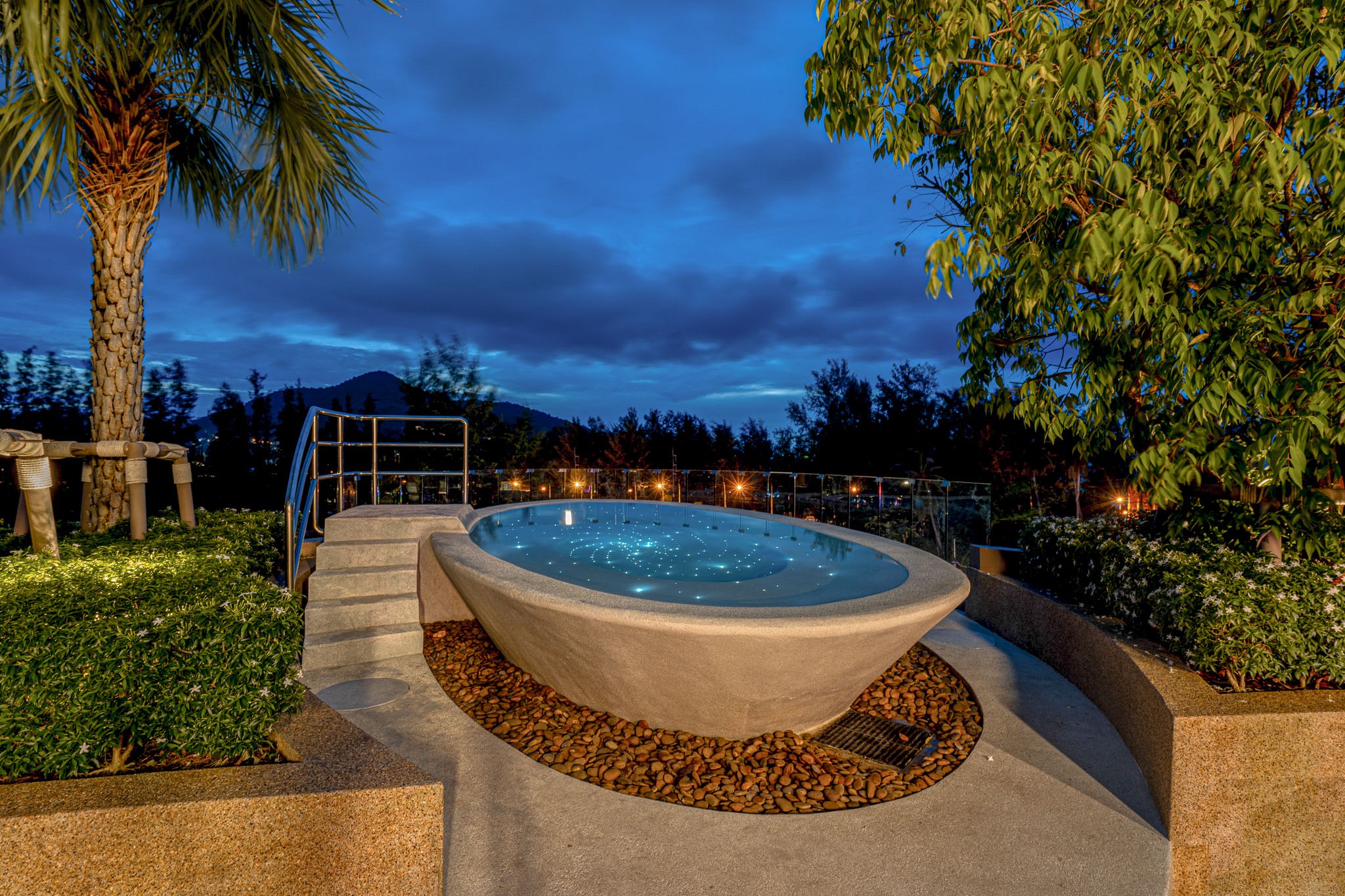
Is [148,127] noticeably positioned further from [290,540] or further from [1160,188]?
[1160,188]

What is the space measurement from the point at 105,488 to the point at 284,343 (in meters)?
36.6

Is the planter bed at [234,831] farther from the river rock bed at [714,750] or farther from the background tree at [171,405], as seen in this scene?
the background tree at [171,405]

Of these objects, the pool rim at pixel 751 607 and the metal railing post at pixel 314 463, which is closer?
the pool rim at pixel 751 607

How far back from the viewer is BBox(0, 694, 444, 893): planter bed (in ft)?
4.84

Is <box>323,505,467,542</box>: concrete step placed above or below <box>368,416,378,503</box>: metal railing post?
below

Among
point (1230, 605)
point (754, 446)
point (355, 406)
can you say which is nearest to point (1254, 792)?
point (1230, 605)

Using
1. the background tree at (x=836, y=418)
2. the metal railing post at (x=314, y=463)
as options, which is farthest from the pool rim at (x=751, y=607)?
the background tree at (x=836, y=418)

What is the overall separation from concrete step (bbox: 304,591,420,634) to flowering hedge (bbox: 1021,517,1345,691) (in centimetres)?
433

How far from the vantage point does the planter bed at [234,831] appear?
1476mm

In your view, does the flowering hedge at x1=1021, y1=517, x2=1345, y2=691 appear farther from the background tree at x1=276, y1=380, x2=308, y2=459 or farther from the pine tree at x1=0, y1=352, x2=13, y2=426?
the pine tree at x1=0, y1=352, x2=13, y2=426

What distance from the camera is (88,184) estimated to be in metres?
3.60

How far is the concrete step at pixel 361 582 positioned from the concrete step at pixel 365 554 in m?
0.04

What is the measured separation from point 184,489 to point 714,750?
3.98 meters

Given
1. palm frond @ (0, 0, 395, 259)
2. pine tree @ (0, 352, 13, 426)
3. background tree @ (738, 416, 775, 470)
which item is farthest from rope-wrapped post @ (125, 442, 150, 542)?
background tree @ (738, 416, 775, 470)
